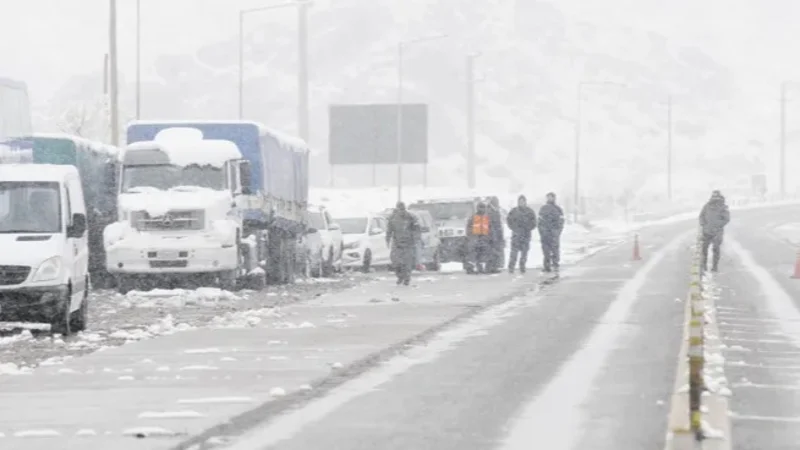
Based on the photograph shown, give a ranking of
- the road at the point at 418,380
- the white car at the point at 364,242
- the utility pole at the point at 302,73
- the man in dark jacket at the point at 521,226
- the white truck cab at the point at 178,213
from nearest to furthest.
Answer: the road at the point at 418,380, the white truck cab at the point at 178,213, the man in dark jacket at the point at 521,226, the white car at the point at 364,242, the utility pole at the point at 302,73

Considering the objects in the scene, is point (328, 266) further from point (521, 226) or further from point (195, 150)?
point (195, 150)

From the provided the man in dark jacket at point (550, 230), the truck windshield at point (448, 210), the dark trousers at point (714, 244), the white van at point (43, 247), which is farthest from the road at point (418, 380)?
the truck windshield at point (448, 210)

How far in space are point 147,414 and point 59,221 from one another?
34.3ft

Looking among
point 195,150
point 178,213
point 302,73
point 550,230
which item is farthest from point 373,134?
point 178,213

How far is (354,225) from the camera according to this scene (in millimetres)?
48094

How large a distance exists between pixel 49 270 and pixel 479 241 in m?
20.4

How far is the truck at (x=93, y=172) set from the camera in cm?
3644

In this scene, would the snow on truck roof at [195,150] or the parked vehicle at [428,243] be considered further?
the parked vehicle at [428,243]

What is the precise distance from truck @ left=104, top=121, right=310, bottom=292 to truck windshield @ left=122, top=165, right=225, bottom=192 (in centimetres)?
2

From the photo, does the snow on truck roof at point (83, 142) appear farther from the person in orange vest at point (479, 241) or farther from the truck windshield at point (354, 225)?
the truck windshield at point (354, 225)

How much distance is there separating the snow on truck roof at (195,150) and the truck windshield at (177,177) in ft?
0.36

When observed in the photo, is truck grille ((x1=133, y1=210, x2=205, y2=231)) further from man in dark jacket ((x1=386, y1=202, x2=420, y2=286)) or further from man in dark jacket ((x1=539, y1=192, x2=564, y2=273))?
man in dark jacket ((x1=539, y1=192, x2=564, y2=273))

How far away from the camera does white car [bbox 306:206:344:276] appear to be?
42341 millimetres

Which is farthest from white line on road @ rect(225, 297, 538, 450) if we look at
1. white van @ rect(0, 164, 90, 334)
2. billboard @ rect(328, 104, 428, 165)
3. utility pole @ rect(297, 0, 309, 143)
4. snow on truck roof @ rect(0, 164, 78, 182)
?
billboard @ rect(328, 104, 428, 165)
